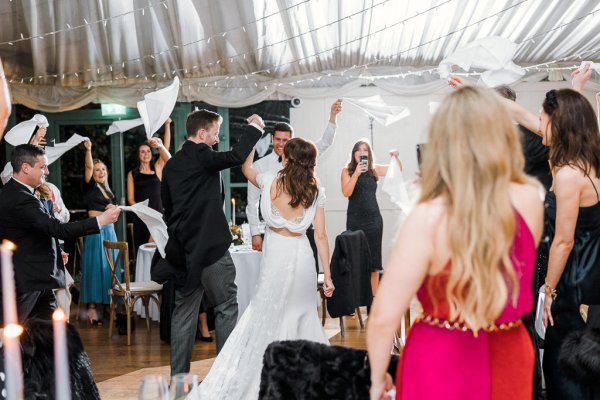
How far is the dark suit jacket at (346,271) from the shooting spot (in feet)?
15.6

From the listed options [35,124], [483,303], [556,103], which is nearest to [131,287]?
[35,124]

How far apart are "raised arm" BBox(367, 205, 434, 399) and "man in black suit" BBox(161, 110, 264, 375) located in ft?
7.24

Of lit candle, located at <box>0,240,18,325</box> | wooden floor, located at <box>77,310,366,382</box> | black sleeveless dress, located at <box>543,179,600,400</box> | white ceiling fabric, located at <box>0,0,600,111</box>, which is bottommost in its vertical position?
wooden floor, located at <box>77,310,366,382</box>

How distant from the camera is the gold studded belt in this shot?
1.49 meters

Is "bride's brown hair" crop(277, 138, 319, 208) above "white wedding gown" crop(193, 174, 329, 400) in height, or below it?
above

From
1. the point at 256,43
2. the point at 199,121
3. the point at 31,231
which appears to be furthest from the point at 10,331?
the point at 256,43

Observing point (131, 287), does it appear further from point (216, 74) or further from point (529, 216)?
point (529, 216)

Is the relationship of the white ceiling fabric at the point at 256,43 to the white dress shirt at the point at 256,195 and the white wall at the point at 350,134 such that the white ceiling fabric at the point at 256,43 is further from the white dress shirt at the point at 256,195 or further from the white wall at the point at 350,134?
the white dress shirt at the point at 256,195

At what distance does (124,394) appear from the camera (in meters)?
3.96

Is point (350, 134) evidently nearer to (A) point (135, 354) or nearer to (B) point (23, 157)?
(A) point (135, 354)

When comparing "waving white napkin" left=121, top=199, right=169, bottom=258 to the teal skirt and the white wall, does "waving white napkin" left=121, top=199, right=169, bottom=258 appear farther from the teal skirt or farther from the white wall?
the white wall

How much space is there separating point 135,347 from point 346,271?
177 centimetres

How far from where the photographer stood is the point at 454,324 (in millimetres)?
1491

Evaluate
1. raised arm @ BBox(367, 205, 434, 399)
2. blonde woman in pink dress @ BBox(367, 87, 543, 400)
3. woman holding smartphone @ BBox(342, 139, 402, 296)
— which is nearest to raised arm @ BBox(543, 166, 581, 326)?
blonde woman in pink dress @ BBox(367, 87, 543, 400)
